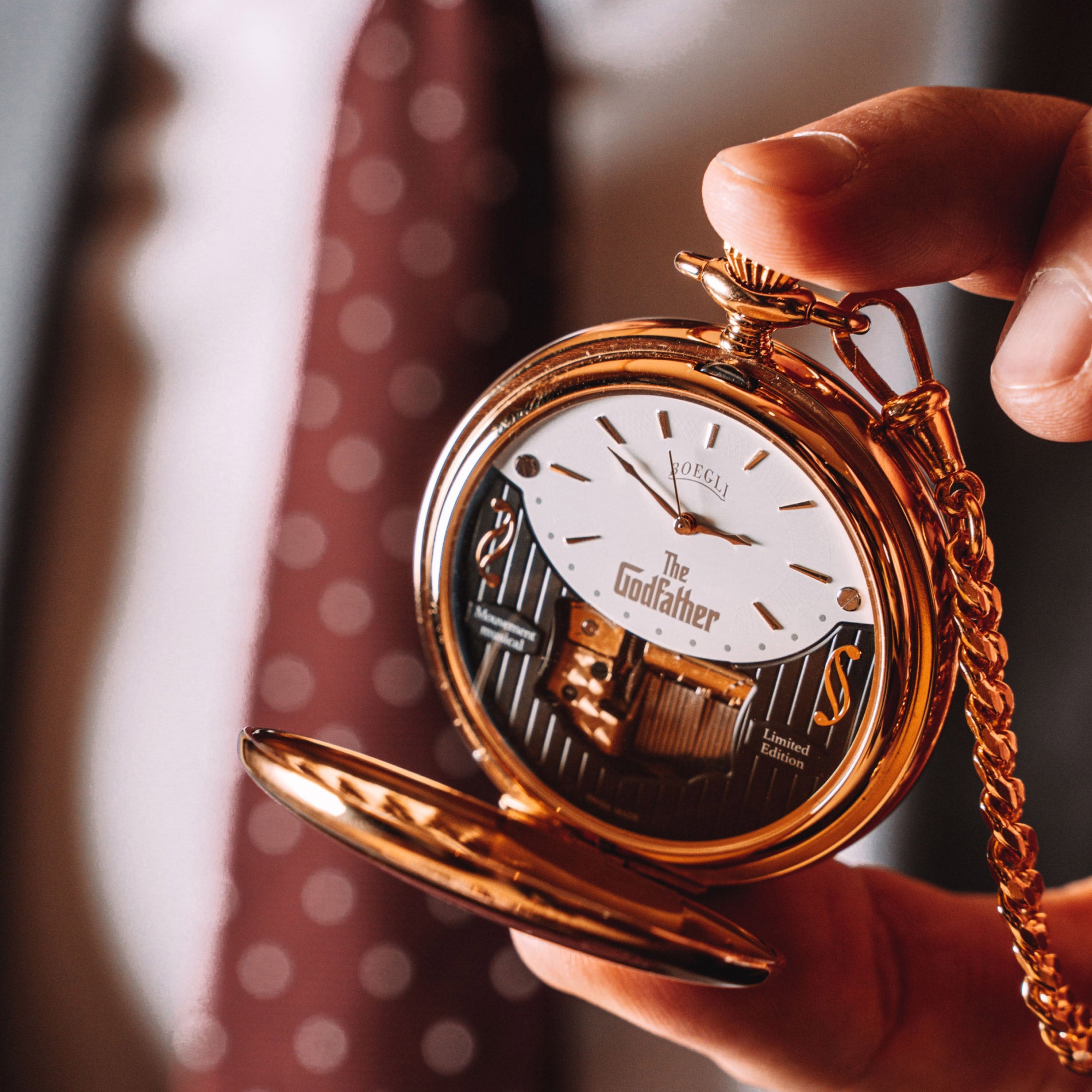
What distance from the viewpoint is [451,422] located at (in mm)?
631

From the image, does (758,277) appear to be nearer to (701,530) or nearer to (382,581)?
(701,530)

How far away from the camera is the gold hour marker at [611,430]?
38 cm

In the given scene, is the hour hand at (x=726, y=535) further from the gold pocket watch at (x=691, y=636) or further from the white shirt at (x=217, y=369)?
the white shirt at (x=217, y=369)

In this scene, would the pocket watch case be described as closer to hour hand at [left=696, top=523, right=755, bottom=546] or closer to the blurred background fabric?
hour hand at [left=696, top=523, right=755, bottom=546]

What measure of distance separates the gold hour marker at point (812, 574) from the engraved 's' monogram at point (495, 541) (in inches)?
5.3

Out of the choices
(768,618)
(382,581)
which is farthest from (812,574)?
(382,581)

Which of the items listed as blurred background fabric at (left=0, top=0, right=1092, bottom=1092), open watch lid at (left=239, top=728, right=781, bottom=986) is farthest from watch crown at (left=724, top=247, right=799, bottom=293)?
blurred background fabric at (left=0, top=0, right=1092, bottom=1092)

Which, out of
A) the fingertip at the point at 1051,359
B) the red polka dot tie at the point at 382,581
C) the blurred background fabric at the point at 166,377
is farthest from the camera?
the blurred background fabric at the point at 166,377

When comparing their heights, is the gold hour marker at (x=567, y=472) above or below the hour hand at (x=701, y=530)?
above

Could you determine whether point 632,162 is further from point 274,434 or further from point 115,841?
point 115,841

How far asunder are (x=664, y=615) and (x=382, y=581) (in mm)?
289

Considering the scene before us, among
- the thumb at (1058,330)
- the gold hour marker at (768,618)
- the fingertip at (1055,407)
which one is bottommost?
the gold hour marker at (768,618)

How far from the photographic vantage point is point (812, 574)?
0.36m

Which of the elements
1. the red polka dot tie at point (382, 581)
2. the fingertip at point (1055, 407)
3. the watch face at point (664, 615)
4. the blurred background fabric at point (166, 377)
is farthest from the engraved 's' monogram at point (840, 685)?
the blurred background fabric at point (166, 377)
